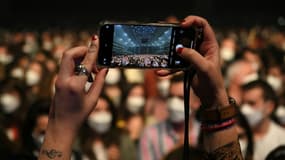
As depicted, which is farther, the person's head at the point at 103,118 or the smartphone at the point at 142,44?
the person's head at the point at 103,118

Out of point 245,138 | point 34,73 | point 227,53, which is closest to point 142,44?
point 245,138

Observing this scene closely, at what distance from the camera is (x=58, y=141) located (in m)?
2.28

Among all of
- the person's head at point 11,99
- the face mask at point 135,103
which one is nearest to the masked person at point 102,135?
the face mask at point 135,103

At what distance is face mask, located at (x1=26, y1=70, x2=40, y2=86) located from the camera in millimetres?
10211

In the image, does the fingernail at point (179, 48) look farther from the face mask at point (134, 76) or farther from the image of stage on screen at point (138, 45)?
the face mask at point (134, 76)

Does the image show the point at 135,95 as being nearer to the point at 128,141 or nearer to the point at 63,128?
the point at 128,141

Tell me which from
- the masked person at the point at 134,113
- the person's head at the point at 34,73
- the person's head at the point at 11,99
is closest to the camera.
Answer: the masked person at the point at 134,113

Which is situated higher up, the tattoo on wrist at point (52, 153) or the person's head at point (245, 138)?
the tattoo on wrist at point (52, 153)

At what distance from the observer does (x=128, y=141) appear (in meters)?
5.95

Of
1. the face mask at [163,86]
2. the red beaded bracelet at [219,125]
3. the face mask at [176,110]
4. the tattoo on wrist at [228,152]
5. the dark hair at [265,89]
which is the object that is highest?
the red beaded bracelet at [219,125]

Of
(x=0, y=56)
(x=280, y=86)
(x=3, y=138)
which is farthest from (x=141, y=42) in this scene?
(x=0, y=56)

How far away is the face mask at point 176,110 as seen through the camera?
6062mm

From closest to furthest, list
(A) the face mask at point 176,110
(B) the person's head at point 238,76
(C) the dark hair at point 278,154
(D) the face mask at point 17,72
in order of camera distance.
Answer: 1. (C) the dark hair at point 278,154
2. (A) the face mask at point 176,110
3. (B) the person's head at point 238,76
4. (D) the face mask at point 17,72

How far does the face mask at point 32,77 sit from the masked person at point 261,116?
13.6ft
